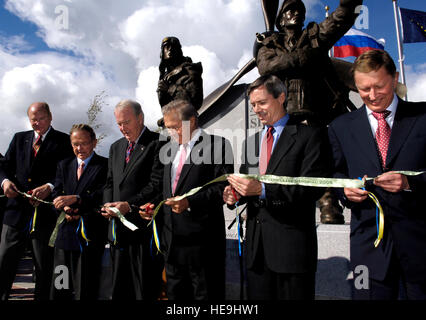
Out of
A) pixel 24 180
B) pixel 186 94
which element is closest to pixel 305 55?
pixel 186 94

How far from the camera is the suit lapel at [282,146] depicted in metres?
2.16

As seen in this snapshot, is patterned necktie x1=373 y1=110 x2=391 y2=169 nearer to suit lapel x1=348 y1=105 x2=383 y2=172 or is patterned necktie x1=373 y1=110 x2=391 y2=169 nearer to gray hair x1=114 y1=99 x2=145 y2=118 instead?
suit lapel x1=348 y1=105 x2=383 y2=172

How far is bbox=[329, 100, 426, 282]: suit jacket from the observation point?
5.74ft

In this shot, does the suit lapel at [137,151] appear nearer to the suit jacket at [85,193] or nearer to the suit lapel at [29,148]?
the suit jacket at [85,193]

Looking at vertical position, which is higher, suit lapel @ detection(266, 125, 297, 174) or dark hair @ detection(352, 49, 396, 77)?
dark hair @ detection(352, 49, 396, 77)

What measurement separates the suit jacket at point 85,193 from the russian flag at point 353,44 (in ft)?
38.8

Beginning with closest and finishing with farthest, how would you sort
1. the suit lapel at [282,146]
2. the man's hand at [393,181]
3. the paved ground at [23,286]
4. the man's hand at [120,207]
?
the man's hand at [393,181] < the suit lapel at [282,146] < the man's hand at [120,207] < the paved ground at [23,286]

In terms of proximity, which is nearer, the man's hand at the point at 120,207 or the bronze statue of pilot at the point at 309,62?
the man's hand at the point at 120,207

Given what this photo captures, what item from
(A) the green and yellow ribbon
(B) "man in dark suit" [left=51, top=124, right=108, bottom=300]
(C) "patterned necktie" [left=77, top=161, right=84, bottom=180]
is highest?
(C) "patterned necktie" [left=77, top=161, right=84, bottom=180]

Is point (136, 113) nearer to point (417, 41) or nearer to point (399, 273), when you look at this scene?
point (399, 273)

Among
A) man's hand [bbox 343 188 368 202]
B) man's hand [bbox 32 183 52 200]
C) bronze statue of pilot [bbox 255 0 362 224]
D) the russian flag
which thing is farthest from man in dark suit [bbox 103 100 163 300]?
the russian flag

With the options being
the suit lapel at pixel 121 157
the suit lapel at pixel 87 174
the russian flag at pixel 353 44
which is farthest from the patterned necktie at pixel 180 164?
the russian flag at pixel 353 44

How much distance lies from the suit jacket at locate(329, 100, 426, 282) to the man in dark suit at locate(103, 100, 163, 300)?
5.57ft

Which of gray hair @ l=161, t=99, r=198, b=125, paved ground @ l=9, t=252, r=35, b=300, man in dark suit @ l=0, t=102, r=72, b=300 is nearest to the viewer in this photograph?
gray hair @ l=161, t=99, r=198, b=125
